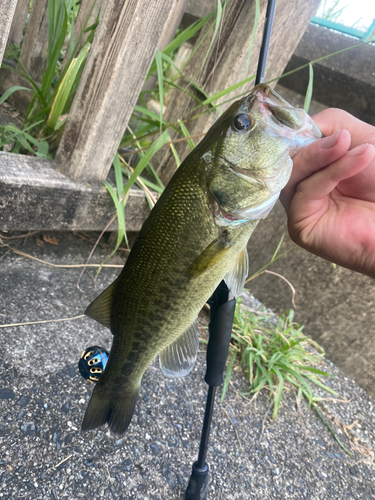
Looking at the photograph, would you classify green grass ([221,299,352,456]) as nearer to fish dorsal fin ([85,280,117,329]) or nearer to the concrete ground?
the concrete ground

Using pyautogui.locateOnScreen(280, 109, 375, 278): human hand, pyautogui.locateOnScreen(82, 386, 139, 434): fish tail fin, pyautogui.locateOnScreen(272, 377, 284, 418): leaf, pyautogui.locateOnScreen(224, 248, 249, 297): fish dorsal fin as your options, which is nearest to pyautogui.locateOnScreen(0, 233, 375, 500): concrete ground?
pyautogui.locateOnScreen(272, 377, 284, 418): leaf

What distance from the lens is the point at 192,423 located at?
6.42ft

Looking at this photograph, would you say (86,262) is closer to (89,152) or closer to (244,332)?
(89,152)

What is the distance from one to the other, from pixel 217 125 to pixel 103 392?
99cm

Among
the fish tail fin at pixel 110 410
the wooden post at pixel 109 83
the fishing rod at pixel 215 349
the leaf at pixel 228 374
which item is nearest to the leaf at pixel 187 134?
the wooden post at pixel 109 83

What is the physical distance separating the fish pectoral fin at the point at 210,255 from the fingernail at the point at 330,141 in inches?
14.8

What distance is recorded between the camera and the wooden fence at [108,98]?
1770mm

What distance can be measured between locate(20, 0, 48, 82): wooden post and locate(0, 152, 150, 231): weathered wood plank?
1.17 meters

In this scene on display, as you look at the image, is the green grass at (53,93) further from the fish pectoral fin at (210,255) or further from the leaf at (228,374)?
the leaf at (228,374)

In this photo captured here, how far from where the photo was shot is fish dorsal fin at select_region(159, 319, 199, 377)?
1.40m

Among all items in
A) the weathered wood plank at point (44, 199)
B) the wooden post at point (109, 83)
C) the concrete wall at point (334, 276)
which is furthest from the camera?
the concrete wall at point (334, 276)

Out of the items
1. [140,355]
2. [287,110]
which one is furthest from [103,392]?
[287,110]

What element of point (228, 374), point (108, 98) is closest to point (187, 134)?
point (108, 98)

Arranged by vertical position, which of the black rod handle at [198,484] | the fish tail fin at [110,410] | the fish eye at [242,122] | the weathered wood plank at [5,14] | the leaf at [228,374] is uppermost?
the fish eye at [242,122]
